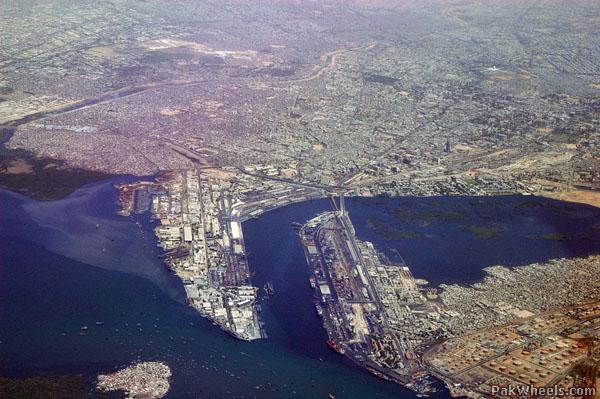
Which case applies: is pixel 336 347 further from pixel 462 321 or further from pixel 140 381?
pixel 140 381

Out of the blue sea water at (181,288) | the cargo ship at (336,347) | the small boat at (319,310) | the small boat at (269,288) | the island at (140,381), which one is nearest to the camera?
the island at (140,381)

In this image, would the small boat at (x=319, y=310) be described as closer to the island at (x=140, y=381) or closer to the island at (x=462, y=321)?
the island at (x=462, y=321)

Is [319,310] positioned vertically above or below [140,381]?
above

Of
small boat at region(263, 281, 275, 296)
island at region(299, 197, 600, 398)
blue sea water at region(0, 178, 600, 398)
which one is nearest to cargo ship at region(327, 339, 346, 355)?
island at region(299, 197, 600, 398)

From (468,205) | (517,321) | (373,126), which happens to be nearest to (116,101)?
(373,126)

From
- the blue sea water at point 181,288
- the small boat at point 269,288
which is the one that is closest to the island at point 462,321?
the blue sea water at point 181,288

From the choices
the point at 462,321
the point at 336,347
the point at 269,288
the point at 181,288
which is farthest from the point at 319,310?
the point at 181,288

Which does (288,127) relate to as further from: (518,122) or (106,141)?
(518,122)

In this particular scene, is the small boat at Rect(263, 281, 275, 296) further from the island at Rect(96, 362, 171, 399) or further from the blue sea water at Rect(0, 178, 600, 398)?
the island at Rect(96, 362, 171, 399)
